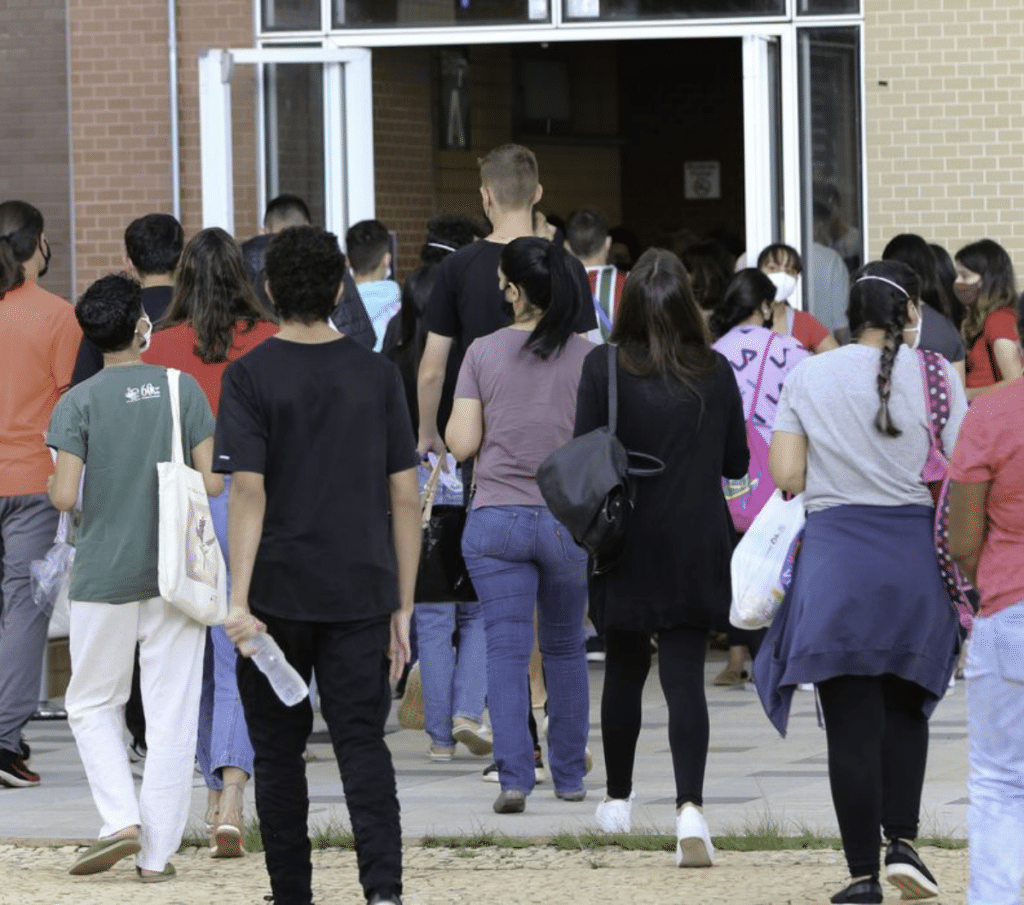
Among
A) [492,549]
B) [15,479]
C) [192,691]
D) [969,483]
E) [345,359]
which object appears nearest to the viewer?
[969,483]

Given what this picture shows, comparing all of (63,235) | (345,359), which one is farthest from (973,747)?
(63,235)

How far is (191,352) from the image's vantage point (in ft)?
25.8

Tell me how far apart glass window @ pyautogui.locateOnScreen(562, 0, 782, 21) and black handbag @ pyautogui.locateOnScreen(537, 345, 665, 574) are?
23.8 ft

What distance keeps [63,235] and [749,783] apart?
7.50m

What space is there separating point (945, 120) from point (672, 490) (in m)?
7.02

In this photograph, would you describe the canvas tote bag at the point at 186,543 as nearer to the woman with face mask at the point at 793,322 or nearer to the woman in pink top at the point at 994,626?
the woman in pink top at the point at 994,626

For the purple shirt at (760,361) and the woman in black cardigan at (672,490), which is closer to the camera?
the woman in black cardigan at (672,490)

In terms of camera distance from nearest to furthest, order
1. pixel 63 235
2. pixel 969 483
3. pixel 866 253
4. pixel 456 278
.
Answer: pixel 969 483 → pixel 456 278 → pixel 866 253 → pixel 63 235

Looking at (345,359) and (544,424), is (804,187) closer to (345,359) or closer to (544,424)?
(544,424)

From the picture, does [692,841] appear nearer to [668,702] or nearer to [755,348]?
[668,702]

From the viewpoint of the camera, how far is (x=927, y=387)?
625 cm

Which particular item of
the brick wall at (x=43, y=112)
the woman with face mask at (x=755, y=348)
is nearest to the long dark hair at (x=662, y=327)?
the woman with face mask at (x=755, y=348)

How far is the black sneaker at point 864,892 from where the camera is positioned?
616 cm

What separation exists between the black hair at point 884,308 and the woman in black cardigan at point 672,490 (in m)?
0.79
